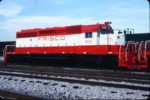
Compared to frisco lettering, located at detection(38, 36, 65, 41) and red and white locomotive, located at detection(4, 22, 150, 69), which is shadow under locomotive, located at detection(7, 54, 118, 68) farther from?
frisco lettering, located at detection(38, 36, 65, 41)

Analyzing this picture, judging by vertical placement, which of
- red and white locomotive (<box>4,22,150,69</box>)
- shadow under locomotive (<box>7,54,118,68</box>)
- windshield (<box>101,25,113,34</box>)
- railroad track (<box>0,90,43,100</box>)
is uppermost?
windshield (<box>101,25,113,34</box>)

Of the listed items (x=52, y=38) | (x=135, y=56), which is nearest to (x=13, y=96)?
(x=135, y=56)

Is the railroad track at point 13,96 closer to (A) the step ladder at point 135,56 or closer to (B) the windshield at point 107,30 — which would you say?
(A) the step ladder at point 135,56

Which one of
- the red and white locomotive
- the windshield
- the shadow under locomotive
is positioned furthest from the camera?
the windshield

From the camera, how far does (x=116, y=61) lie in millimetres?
16000

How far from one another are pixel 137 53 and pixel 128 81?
485 centimetres

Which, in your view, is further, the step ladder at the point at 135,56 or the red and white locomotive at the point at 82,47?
the red and white locomotive at the point at 82,47

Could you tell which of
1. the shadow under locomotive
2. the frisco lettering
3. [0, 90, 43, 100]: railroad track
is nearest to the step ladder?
the shadow under locomotive

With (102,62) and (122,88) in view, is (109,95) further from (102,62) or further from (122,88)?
(102,62)

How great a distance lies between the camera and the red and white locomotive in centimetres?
1459

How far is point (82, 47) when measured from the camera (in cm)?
1781

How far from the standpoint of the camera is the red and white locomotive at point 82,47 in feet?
47.9

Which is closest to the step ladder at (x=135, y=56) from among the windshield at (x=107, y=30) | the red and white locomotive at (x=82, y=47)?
the red and white locomotive at (x=82, y=47)

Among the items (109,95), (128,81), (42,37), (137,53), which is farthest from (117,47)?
(109,95)
